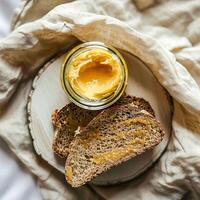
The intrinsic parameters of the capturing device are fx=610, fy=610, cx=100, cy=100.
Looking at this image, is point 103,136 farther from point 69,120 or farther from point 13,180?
point 13,180

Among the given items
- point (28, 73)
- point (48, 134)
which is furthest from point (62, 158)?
point (28, 73)

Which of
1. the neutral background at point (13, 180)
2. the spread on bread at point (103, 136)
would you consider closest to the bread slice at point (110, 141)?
the spread on bread at point (103, 136)

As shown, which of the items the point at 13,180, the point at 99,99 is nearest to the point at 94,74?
the point at 99,99

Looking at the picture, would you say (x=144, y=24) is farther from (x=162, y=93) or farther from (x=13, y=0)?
(x=13, y=0)

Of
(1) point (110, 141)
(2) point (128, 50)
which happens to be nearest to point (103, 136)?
(1) point (110, 141)

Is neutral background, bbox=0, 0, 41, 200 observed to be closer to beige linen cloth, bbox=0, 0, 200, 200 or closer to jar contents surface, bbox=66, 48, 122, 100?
beige linen cloth, bbox=0, 0, 200, 200

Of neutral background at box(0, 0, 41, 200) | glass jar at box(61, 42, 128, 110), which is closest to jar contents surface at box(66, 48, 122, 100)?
glass jar at box(61, 42, 128, 110)

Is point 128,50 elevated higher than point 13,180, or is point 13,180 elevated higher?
point 128,50
